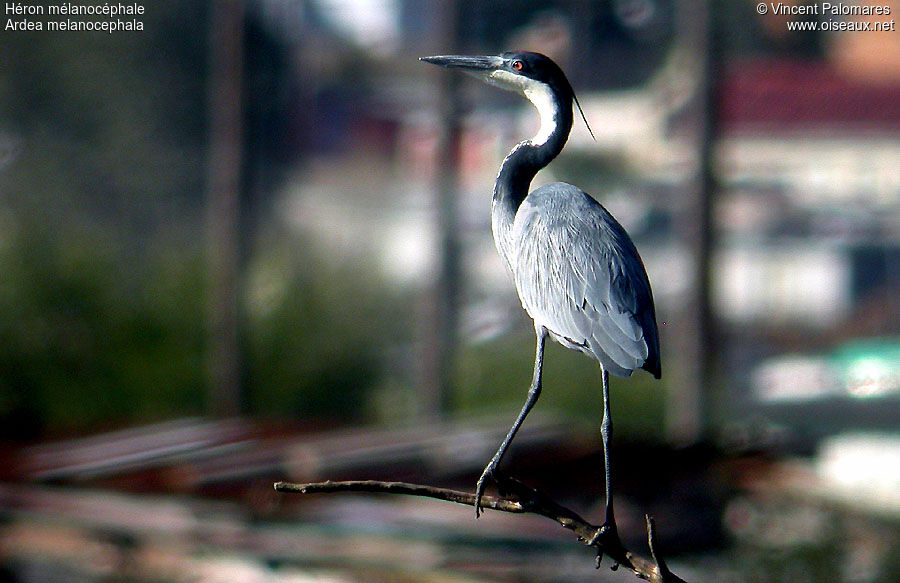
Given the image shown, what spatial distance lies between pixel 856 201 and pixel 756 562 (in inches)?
420

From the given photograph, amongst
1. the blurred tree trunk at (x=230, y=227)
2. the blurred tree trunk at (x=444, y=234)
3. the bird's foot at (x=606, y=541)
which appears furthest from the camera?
the blurred tree trunk at (x=230, y=227)

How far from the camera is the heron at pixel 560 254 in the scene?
1532mm

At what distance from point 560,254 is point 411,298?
1361cm

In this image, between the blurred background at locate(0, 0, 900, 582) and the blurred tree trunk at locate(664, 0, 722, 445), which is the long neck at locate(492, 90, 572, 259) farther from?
the blurred tree trunk at locate(664, 0, 722, 445)

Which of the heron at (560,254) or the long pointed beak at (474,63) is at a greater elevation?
the long pointed beak at (474,63)

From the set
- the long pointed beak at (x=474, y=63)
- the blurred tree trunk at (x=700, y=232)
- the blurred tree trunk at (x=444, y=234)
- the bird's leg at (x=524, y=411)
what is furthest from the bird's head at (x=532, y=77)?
the blurred tree trunk at (x=444, y=234)

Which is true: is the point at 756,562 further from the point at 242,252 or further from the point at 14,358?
the point at 14,358

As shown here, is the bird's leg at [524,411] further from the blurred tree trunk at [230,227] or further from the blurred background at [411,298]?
the blurred tree trunk at [230,227]

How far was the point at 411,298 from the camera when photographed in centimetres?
1525

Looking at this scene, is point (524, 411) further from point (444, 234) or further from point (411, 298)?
point (411, 298)

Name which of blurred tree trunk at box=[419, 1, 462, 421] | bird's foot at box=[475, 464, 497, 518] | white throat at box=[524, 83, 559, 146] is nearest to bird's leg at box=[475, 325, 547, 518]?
bird's foot at box=[475, 464, 497, 518]

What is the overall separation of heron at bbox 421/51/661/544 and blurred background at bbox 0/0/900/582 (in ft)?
1.04

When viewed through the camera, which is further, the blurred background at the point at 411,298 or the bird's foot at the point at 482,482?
the blurred background at the point at 411,298

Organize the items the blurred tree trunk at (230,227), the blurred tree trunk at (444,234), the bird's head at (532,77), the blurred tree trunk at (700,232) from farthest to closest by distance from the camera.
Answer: the blurred tree trunk at (230,227) → the blurred tree trunk at (444,234) → the blurred tree trunk at (700,232) → the bird's head at (532,77)
